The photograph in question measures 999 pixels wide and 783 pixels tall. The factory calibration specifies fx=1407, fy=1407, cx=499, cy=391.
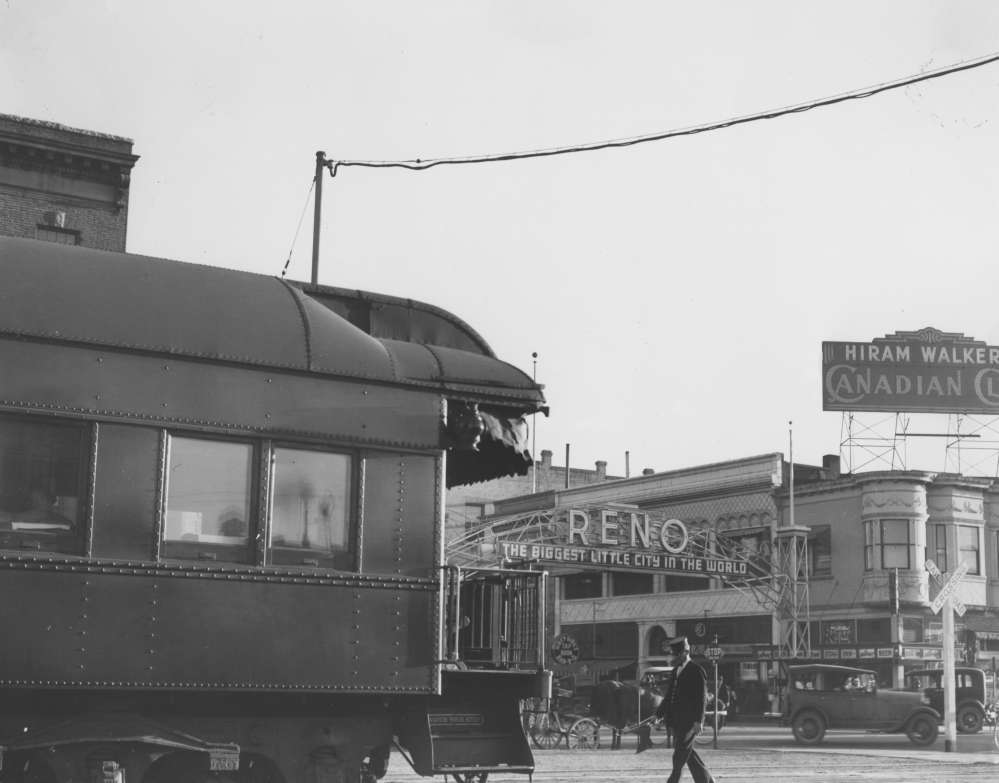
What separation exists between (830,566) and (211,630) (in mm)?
46486

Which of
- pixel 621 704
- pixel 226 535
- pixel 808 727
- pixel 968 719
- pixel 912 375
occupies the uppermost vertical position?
pixel 912 375

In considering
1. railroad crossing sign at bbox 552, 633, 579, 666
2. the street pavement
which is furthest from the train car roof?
railroad crossing sign at bbox 552, 633, 579, 666

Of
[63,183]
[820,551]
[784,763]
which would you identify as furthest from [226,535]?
[820,551]

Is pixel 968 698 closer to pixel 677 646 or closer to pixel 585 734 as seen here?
pixel 585 734

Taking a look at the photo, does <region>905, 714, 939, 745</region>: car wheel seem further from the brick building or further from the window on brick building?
the window on brick building

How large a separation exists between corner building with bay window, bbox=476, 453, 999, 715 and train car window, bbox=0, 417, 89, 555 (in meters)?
36.3

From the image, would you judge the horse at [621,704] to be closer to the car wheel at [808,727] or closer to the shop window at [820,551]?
the car wheel at [808,727]

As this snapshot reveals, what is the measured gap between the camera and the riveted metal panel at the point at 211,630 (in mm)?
8953

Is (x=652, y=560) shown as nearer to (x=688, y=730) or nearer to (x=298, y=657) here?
(x=688, y=730)

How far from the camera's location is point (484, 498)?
79.4 m

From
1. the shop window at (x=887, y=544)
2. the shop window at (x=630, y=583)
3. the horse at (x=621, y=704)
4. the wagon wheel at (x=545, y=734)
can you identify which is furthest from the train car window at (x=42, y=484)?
the shop window at (x=630, y=583)

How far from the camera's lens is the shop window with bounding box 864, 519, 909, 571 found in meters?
51.2

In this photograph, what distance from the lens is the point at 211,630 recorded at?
946cm

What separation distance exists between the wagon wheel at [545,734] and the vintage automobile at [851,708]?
6.45m
